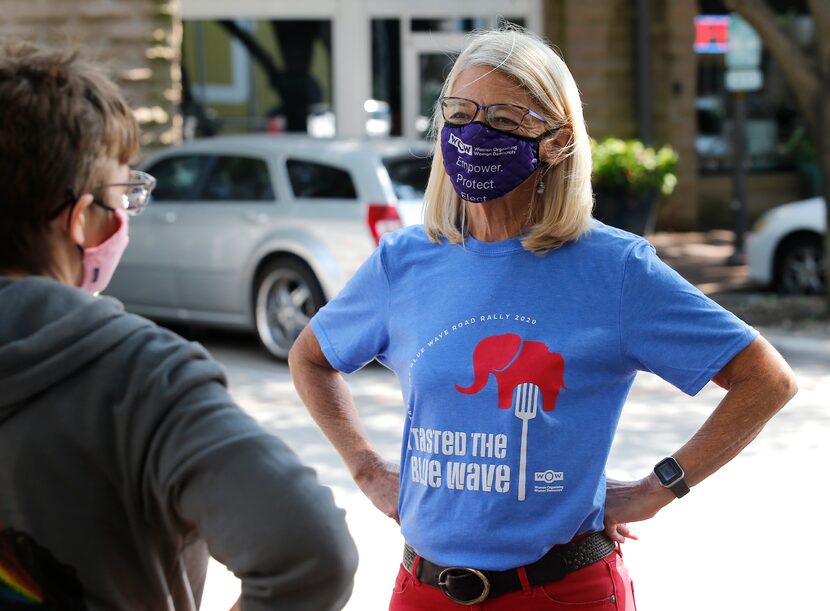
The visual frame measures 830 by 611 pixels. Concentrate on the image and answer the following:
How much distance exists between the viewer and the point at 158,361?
156 cm

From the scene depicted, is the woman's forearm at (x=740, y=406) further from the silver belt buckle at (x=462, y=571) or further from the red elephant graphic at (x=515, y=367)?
the silver belt buckle at (x=462, y=571)

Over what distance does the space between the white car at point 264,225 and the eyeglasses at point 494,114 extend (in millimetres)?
6271

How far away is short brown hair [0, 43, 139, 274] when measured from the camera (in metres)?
Result: 1.64

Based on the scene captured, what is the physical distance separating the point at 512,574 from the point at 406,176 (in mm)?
7298

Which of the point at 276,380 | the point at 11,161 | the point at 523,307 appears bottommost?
the point at 276,380

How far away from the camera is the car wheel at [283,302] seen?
9570 mm

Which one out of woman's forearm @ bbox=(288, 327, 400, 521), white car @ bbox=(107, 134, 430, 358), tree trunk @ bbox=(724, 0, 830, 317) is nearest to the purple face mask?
woman's forearm @ bbox=(288, 327, 400, 521)

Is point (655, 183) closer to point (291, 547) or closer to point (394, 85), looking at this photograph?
point (394, 85)

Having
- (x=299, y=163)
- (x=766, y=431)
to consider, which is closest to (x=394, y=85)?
(x=299, y=163)

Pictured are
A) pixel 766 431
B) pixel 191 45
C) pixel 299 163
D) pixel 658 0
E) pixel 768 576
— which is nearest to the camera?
pixel 768 576

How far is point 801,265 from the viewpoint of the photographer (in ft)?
40.0

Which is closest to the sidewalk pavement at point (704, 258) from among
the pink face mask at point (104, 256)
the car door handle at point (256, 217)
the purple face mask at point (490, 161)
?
the car door handle at point (256, 217)

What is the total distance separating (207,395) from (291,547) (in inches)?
8.5

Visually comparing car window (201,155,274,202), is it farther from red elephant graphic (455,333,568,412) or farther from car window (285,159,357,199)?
red elephant graphic (455,333,568,412)
